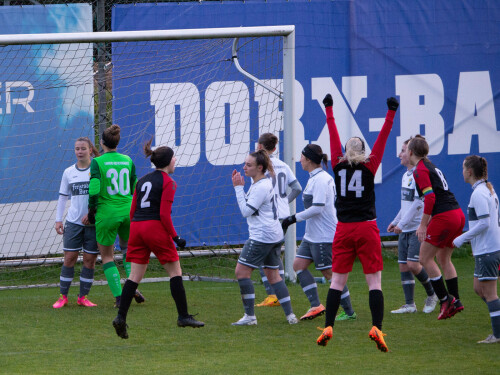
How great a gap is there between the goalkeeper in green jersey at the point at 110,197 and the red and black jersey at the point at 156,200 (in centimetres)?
145

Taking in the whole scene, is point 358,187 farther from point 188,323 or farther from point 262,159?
point 188,323

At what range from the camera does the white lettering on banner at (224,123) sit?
11.7 m

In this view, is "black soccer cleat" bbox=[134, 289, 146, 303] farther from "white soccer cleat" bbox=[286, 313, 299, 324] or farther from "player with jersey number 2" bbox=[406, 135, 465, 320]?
"player with jersey number 2" bbox=[406, 135, 465, 320]

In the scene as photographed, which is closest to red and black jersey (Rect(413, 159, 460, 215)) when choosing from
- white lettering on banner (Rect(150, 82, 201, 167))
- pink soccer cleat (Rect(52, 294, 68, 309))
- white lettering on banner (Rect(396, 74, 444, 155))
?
pink soccer cleat (Rect(52, 294, 68, 309))

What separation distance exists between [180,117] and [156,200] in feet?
16.7

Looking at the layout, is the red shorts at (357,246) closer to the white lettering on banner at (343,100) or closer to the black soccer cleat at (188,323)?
the black soccer cleat at (188,323)

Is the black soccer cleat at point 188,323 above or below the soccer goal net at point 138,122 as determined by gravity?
below

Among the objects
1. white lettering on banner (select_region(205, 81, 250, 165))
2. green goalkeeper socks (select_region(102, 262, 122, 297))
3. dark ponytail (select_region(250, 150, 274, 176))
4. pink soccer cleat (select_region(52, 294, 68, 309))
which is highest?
white lettering on banner (select_region(205, 81, 250, 165))

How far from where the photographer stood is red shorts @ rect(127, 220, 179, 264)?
22.0ft

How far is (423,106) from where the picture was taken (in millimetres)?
12359

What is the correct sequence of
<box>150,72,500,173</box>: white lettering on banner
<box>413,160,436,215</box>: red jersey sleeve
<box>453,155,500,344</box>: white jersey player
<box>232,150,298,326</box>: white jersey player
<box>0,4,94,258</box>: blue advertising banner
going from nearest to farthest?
1. <box>453,155,500,344</box>: white jersey player
2. <box>413,160,436,215</box>: red jersey sleeve
3. <box>232,150,298,326</box>: white jersey player
4. <box>0,4,94,258</box>: blue advertising banner
5. <box>150,72,500,173</box>: white lettering on banner

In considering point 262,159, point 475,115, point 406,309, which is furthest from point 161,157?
point 475,115

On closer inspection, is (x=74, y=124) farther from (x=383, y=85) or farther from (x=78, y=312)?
(x=383, y=85)

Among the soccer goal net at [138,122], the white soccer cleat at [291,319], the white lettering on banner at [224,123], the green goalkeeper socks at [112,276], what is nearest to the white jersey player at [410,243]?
the white soccer cleat at [291,319]
